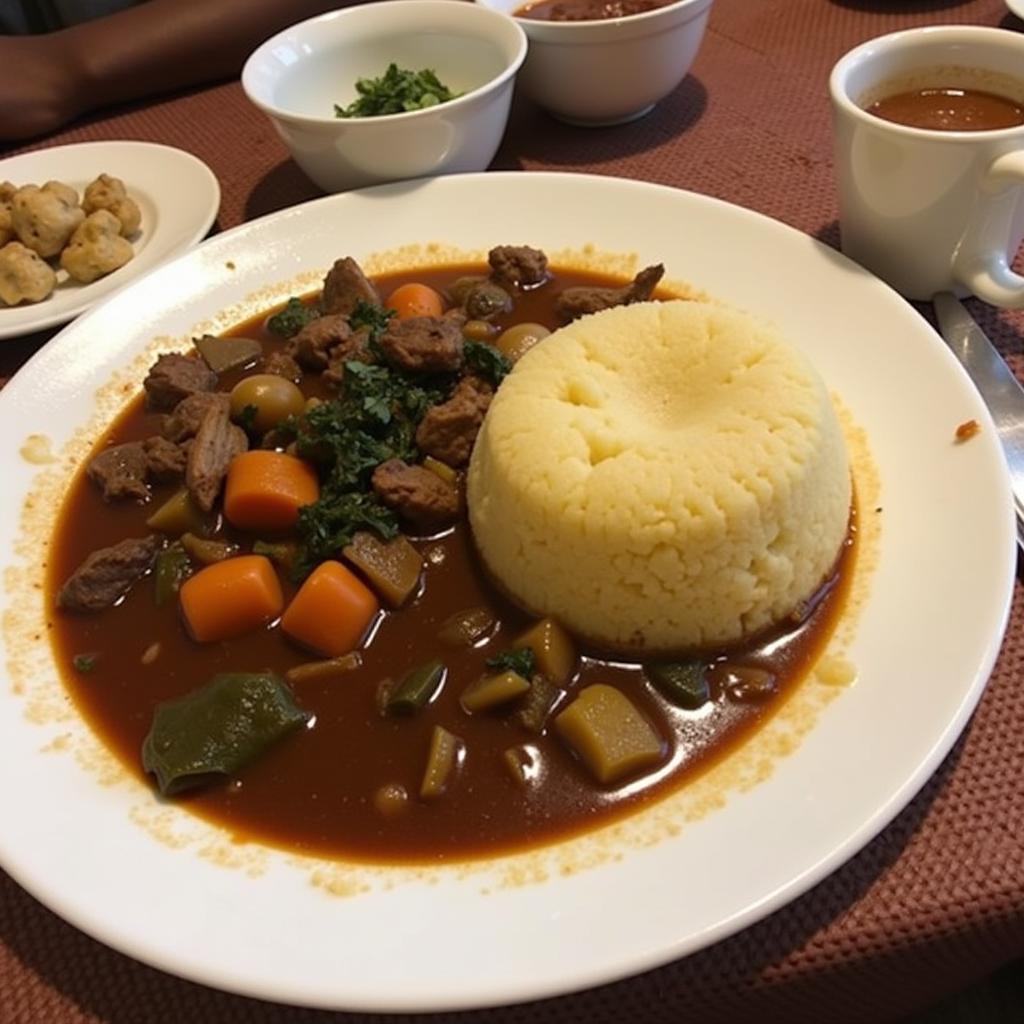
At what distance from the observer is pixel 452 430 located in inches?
99.5

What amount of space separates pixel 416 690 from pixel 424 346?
994mm

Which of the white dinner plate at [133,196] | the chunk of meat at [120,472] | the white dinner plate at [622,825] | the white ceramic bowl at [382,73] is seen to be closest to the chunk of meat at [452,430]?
the chunk of meat at [120,472]

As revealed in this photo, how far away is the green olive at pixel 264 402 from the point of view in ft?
8.73

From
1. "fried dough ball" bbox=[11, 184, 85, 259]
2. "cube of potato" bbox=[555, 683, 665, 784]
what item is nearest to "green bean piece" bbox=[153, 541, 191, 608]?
"cube of potato" bbox=[555, 683, 665, 784]

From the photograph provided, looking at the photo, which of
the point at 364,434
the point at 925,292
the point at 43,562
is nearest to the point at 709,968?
the point at 364,434

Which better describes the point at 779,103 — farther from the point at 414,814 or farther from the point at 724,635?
the point at 414,814

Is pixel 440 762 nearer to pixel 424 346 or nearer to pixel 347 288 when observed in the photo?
pixel 424 346

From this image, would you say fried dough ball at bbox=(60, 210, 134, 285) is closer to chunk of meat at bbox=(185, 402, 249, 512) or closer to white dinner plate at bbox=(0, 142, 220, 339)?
white dinner plate at bbox=(0, 142, 220, 339)

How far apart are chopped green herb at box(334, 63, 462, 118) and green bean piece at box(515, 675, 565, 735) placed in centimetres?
216

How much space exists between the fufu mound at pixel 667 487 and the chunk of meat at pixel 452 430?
0.17 metres

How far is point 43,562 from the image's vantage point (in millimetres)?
2416

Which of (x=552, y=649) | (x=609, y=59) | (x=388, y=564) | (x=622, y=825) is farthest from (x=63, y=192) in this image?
(x=622, y=825)

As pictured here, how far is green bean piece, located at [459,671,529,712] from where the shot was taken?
1.98m

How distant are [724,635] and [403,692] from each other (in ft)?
2.24
